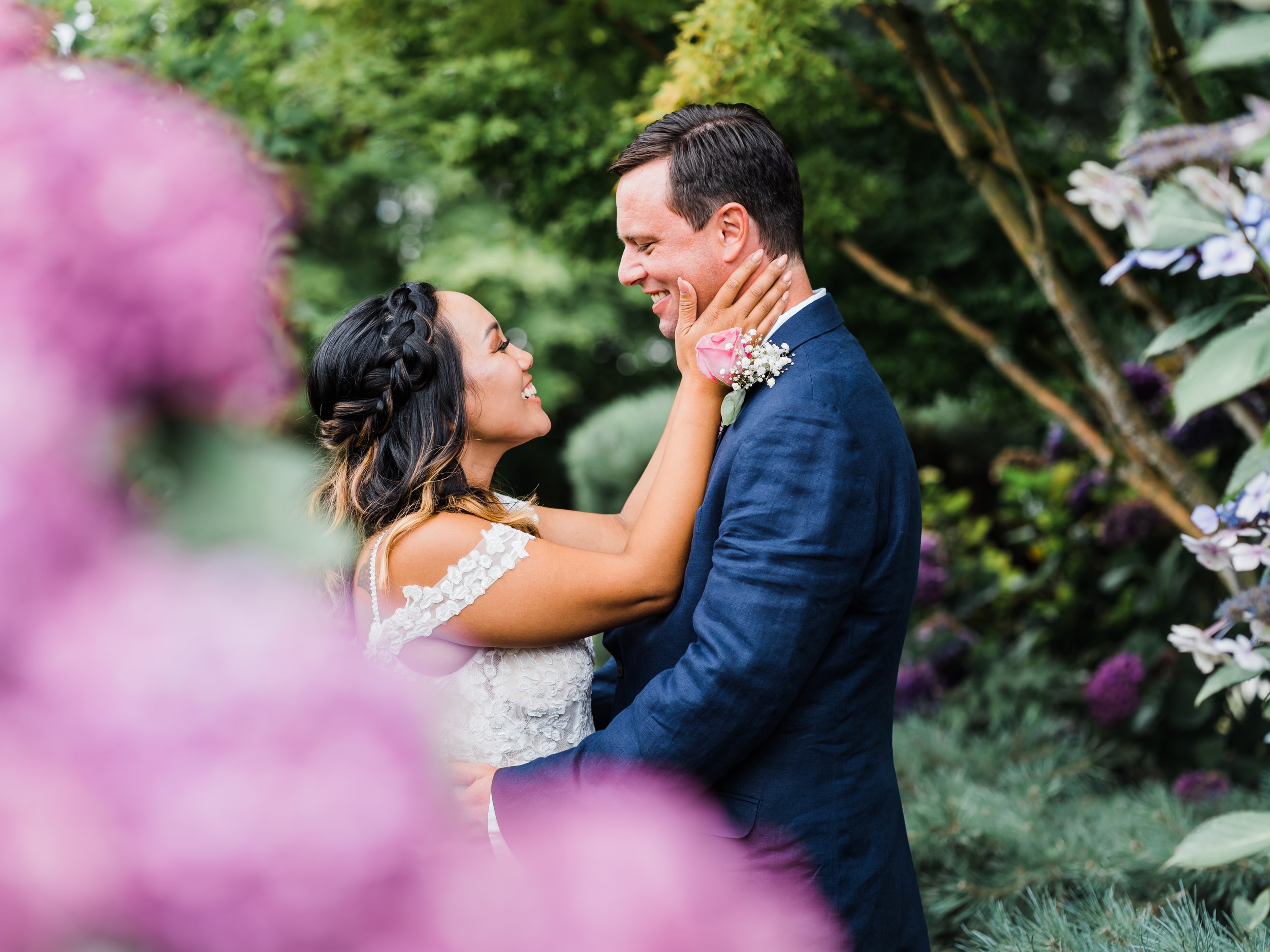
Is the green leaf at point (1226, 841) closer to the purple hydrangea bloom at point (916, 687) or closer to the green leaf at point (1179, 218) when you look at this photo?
the green leaf at point (1179, 218)

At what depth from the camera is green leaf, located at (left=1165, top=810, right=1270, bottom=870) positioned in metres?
1.10

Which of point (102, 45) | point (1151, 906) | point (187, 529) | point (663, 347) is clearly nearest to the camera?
point (187, 529)

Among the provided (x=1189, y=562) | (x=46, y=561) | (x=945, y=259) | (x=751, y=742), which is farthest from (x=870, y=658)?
(x=1189, y=562)

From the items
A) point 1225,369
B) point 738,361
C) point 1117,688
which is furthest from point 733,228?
point 1117,688

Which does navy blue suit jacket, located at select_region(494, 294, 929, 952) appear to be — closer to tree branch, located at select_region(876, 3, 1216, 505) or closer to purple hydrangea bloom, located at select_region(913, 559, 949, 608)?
tree branch, located at select_region(876, 3, 1216, 505)

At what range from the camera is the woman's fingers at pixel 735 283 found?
1.87 meters

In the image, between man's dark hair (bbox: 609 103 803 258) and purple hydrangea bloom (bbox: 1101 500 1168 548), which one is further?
purple hydrangea bloom (bbox: 1101 500 1168 548)

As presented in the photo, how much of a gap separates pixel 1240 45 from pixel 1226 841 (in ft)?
2.75

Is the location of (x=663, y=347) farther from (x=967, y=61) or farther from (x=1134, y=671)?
(x=1134, y=671)

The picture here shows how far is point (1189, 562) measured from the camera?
3.81 metres

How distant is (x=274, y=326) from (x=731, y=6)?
2.32m

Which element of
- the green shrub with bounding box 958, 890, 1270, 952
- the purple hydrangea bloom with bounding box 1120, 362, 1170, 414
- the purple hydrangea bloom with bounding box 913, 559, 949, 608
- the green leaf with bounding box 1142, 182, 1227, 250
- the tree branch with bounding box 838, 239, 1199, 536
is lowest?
the purple hydrangea bloom with bounding box 913, 559, 949, 608

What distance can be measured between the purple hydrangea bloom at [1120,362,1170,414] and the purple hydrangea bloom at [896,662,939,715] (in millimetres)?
1429

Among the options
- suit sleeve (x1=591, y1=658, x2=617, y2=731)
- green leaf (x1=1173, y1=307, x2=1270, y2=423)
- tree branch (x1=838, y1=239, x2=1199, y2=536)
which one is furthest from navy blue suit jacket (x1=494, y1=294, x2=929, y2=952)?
tree branch (x1=838, y1=239, x2=1199, y2=536)
